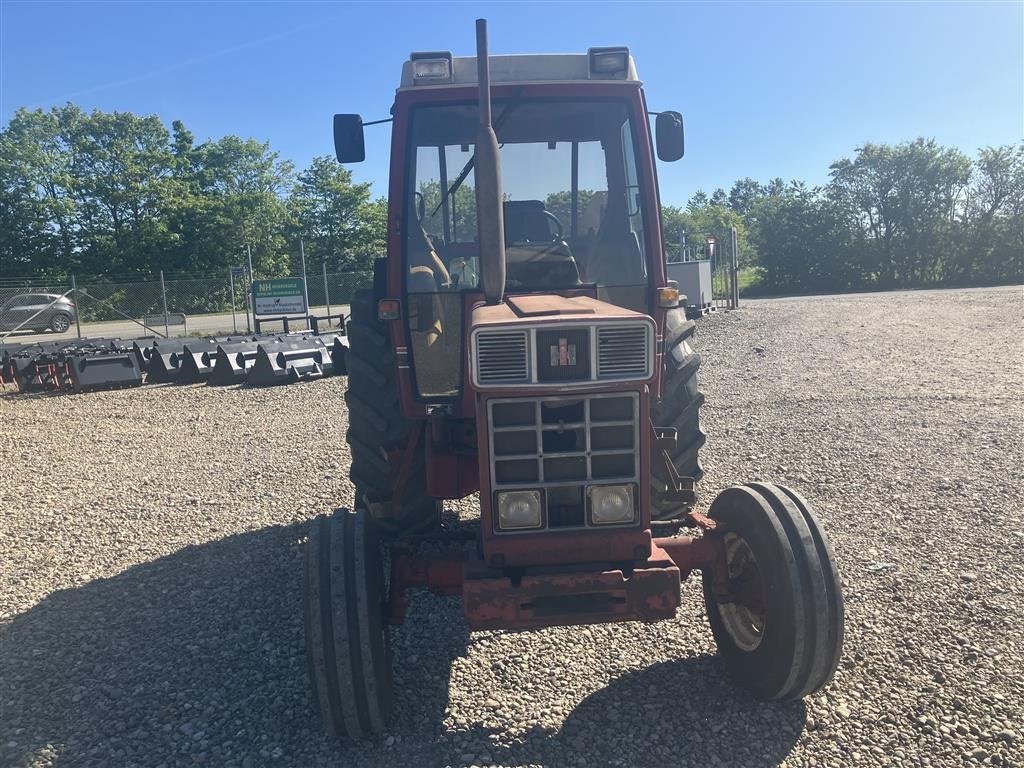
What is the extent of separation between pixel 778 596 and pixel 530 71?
282cm

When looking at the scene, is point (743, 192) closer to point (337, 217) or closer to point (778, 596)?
point (337, 217)

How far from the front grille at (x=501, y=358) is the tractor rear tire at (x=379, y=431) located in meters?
1.44

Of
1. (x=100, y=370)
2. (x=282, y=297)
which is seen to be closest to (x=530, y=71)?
(x=100, y=370)

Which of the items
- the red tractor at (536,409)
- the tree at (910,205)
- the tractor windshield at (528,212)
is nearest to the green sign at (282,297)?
the red tractor at (536,409)

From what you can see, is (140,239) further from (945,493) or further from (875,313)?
(945,493)

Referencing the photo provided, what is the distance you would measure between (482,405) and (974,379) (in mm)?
9720

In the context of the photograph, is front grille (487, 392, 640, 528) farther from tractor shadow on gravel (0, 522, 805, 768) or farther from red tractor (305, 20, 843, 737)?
tractor shadow on gravel (0, 522, 805, 768)

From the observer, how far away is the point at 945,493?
230 inches

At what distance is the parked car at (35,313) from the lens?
21.7 meters

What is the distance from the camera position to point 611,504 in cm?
312

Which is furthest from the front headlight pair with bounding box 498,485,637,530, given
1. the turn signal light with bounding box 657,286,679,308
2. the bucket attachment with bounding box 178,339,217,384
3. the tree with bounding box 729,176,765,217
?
the tree with bounding box 729,176,765,217

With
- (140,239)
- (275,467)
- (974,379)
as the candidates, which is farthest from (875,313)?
(140,239)

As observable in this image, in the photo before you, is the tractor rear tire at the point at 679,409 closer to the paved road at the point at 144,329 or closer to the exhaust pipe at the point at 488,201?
the exhaust pipe at the point at 488,201

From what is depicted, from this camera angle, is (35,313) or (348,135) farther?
(35,313)
